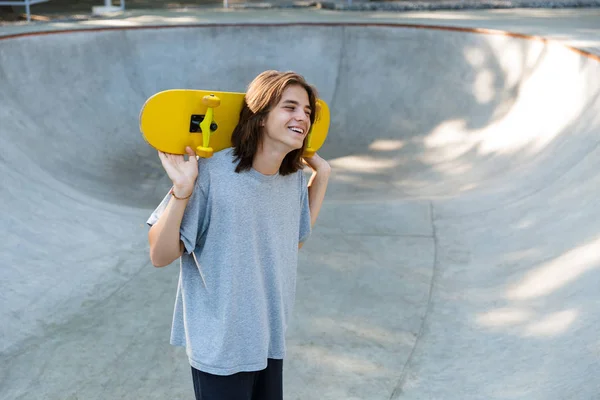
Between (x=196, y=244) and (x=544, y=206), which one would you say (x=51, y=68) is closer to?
(x=544, y=206)

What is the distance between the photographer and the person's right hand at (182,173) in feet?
6.19

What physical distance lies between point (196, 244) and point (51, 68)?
23.8ft

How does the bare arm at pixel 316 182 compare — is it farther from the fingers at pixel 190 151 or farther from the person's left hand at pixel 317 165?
the fingers at pixel 190 151

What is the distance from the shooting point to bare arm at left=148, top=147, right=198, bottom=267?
1.89 m

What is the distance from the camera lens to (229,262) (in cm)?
200

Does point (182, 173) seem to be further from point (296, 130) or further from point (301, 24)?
point (301, 24)

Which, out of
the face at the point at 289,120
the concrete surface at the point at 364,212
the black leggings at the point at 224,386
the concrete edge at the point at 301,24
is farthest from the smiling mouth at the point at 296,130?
the concrete edge at the point at 301,24

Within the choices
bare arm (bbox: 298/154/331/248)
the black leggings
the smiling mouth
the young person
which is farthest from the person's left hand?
the black leggings

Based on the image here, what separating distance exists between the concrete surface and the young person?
150 centimetres

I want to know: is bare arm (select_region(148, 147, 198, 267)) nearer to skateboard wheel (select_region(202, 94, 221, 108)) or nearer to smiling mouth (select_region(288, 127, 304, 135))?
skateboard wheel (select_region(202, 94, 221, 108))

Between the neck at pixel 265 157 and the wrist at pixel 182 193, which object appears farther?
the neck at pixel 265 157

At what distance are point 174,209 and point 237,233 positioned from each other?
19cm

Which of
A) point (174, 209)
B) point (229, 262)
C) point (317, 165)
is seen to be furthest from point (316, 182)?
point (174, 209)

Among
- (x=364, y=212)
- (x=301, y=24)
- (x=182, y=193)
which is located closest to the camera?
(x=182, y=193)
